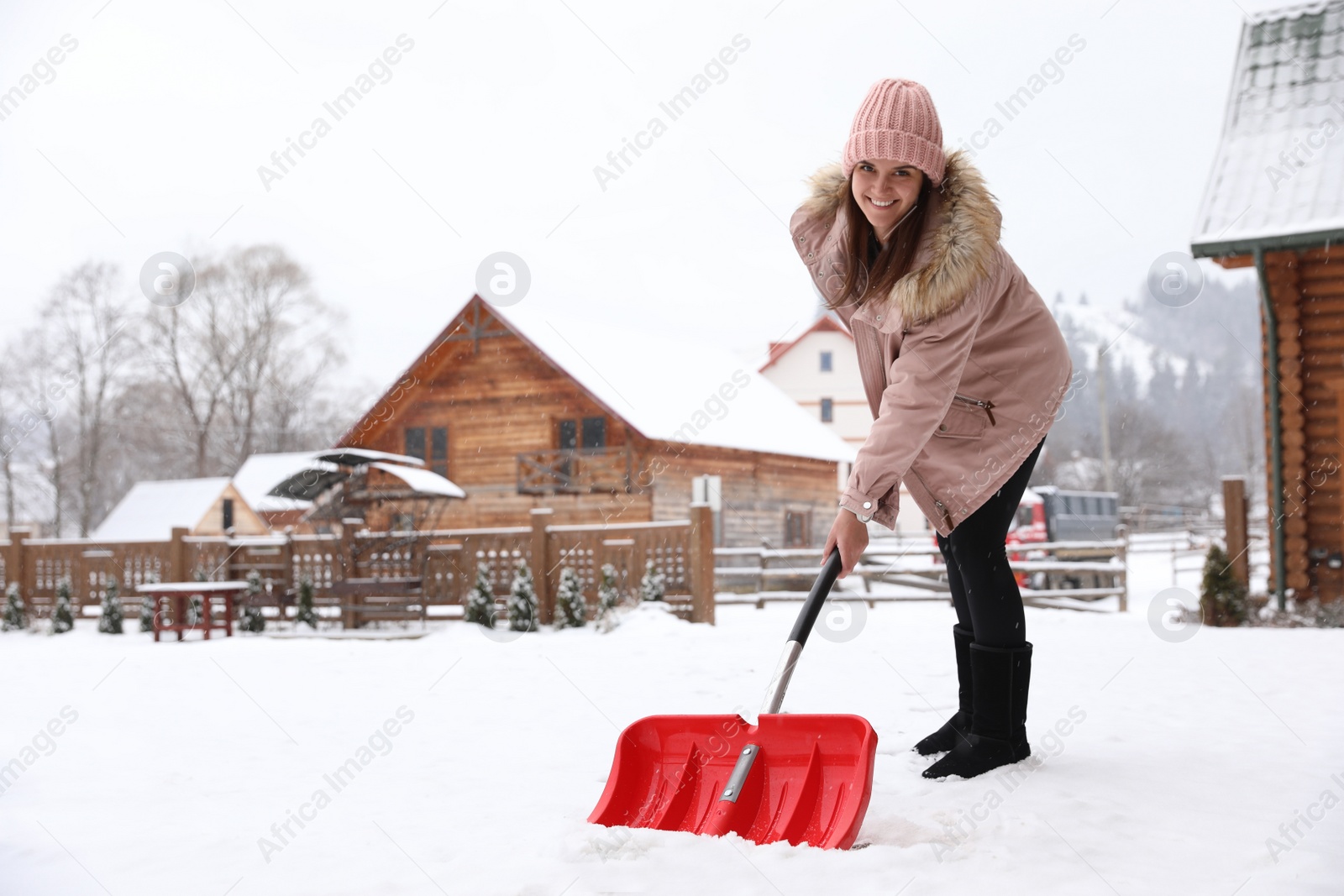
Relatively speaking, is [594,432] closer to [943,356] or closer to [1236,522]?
[1236,522]

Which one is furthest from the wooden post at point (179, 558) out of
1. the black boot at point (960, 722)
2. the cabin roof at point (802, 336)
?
the cabin roof at point (802, 336)

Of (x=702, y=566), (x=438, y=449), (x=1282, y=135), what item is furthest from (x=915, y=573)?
(x=438, y=449)

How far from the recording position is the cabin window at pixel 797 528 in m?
21.3

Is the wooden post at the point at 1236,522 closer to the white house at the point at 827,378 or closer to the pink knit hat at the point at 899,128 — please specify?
the pink knit hat at the point at 899,128

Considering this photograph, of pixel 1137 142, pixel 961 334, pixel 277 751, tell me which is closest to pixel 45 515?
pixel 277 751

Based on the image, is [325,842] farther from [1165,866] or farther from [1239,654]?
[1239,654]

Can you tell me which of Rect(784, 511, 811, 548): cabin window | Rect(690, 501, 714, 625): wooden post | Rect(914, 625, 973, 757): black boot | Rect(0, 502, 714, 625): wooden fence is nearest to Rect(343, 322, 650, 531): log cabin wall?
Rect(784, 511, 811, 548): cabin window

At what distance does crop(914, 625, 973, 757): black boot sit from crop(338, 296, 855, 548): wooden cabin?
532 inches

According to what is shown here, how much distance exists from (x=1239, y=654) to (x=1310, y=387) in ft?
13.3

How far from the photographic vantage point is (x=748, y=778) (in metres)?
2.29

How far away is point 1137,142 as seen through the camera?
351 feet

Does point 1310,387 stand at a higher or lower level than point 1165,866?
higher

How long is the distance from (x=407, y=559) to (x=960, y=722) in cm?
947

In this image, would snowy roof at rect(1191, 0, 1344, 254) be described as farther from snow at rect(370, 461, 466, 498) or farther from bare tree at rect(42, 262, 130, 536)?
bare tree at rect(42, 262, 130, 536)
